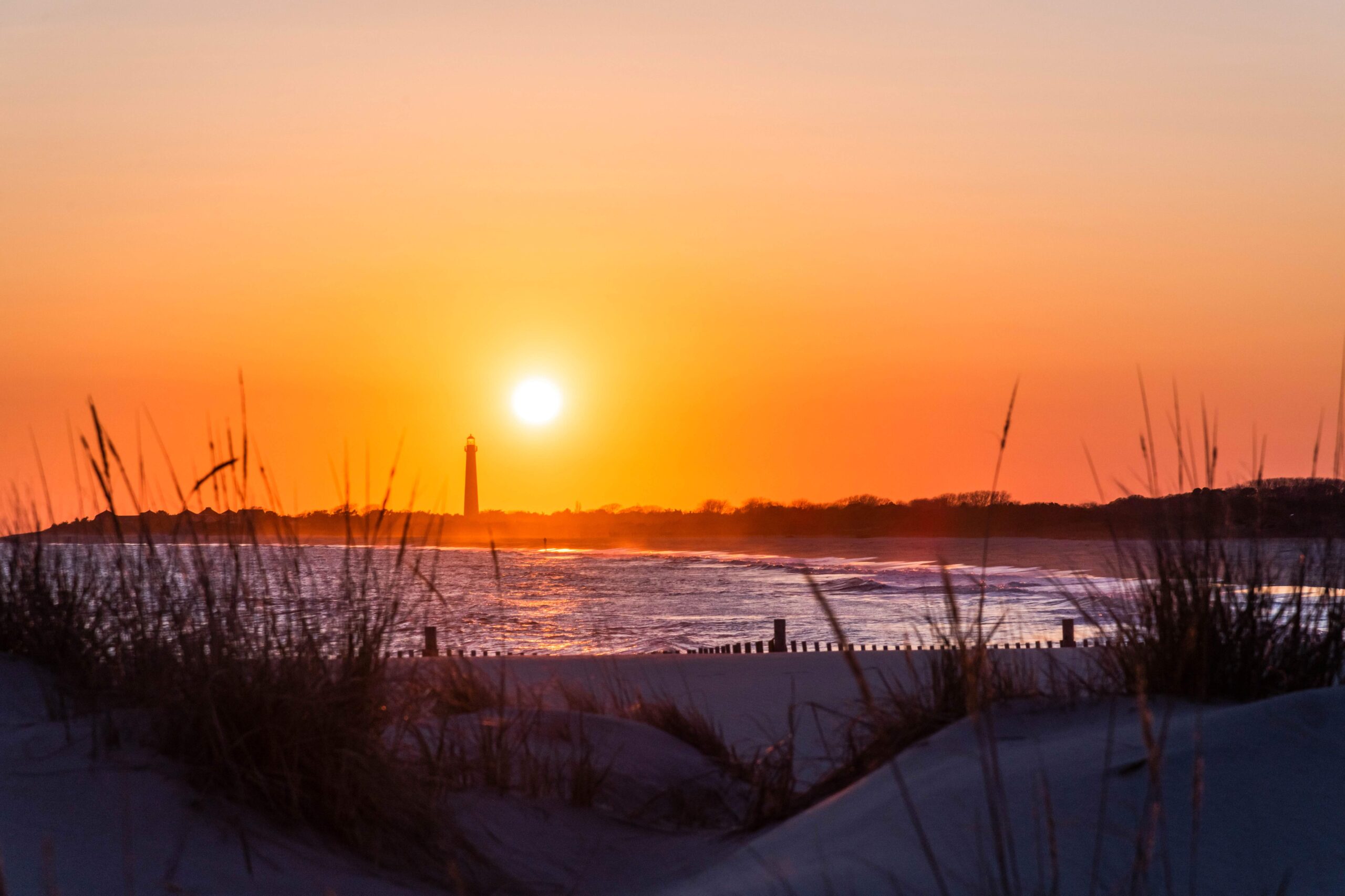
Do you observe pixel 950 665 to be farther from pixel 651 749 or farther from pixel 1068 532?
pixel 1068 532

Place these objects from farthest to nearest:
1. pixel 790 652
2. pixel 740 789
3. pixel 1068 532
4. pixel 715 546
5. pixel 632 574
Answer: pixel 715 546 → pixel 1068 532 → pixel 632 574 → pixel 790 652 → pixel 740 789

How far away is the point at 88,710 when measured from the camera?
154 inches

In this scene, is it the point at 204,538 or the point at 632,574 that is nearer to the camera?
the point at 204,538

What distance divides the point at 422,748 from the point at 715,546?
83805mm

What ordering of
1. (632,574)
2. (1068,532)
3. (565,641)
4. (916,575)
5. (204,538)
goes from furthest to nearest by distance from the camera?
(1068,532) → (632,574) → (916,575) → (565,641) → (204,538)

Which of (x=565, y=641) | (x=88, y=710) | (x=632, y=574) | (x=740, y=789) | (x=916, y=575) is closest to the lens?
(x=88, y=710)

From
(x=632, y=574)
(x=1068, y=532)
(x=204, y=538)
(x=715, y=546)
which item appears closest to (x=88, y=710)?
(x=204, y=538)

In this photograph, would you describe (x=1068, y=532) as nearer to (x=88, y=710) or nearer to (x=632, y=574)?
(x=632, y=574)

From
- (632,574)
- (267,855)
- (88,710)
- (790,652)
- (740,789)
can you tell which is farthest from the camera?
(632,574)

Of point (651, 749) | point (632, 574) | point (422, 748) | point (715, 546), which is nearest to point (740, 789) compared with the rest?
point (651, 749)

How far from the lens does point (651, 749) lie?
5629mm

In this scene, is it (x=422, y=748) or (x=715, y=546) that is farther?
(x=715, y=546)

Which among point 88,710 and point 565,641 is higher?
point 88,710

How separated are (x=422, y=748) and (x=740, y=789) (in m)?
1.90
